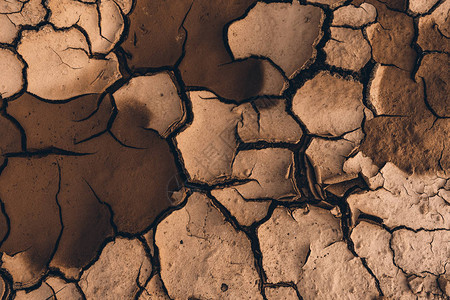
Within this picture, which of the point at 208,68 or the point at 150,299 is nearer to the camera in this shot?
the point at 150,299

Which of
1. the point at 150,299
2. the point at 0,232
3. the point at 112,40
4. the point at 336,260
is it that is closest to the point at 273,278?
the point at 336,260

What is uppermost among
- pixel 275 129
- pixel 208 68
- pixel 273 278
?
pixel 208 68

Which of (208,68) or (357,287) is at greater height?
(208,68)

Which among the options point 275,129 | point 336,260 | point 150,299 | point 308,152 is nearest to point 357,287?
point 336,260

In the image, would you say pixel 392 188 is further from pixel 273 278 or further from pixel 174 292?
pixel 174 292

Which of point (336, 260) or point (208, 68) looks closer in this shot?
point (336, 260)

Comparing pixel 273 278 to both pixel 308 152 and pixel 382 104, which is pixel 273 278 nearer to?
pixel 308 152
